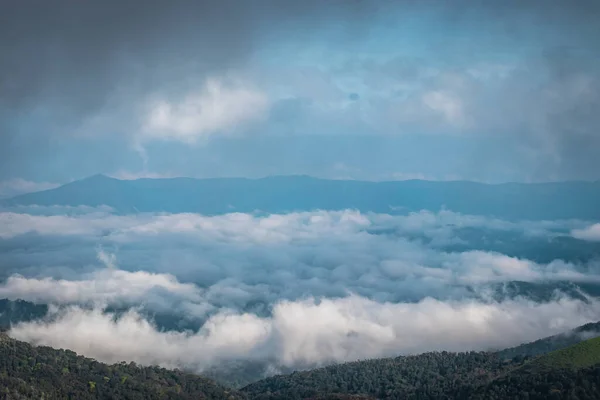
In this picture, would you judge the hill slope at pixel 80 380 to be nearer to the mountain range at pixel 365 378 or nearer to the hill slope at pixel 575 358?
the mountain range at pixel 365 378

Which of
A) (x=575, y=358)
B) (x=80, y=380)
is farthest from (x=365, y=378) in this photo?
(x=80, y=380)

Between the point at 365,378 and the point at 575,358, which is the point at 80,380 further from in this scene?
the point at 575,358

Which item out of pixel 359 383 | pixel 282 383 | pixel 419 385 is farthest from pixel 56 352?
pixel 419 385

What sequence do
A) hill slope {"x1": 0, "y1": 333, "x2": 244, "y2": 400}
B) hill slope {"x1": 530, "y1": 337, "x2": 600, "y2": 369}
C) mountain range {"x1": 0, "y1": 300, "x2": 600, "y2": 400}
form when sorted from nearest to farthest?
mountain range {"x1": 0, "y1": 300, "x2": 600, "y2": 400}
hill slope {"x1": 0, "y1": 333, "x2": 244, "y2": 400}
hill slope {"x1": 530, "y1": 337, "x2": 600, "y2": 369}

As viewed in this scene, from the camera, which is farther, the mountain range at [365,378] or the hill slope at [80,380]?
the hill slope at [80,380]

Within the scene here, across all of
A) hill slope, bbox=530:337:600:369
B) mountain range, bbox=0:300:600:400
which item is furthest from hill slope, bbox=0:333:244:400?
hill slope, bbox=530:337:600:369

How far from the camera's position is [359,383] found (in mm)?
131875

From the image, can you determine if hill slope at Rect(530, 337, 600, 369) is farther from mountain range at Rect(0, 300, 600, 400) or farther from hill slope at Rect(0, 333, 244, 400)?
hill slope at Rect(0, 333, 244, 400)

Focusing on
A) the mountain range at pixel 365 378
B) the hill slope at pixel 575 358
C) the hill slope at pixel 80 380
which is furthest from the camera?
the hill slope at pixel 575 358

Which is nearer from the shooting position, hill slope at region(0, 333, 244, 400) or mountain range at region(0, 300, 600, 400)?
mountain range at region(0, 300, 600, 400)

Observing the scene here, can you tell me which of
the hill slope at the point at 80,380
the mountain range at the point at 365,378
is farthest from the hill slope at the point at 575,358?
the hill slope at the point at 80,380

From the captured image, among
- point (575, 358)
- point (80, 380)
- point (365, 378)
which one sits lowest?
point (575, 358)

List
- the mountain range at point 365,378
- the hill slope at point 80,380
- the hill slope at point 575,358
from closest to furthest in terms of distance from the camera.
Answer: the mountain range at point 365,378 → the hill slope at point 80,380 → the hill slope at point 575,358

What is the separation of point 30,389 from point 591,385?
2912 inches
